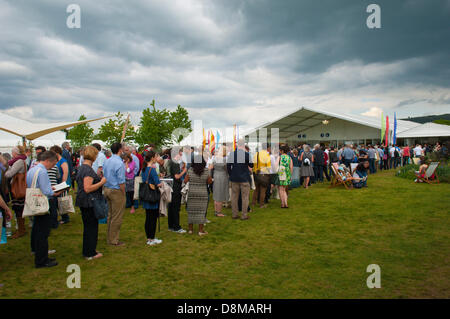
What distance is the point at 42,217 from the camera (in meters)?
4.45

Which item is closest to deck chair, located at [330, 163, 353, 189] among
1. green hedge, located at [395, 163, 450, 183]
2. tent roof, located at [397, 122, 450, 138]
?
green hedge, located at [395, 163, 450, 183]

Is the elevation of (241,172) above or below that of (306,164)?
below

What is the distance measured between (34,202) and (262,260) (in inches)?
141

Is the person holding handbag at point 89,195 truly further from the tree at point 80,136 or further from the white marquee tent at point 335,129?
the tree at point 80,136

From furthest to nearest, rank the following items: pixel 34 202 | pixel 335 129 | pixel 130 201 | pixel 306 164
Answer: pixel 335 129 < pixel 306 164 < pixel 130 201 < pixel 34 202

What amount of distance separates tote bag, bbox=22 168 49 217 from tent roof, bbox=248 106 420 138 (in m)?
26.6

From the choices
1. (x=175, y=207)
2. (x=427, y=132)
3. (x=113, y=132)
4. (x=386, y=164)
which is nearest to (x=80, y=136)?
(x=113, y=132)

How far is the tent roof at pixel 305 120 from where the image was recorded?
93.3 feet

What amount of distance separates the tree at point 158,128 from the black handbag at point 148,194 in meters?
31.1

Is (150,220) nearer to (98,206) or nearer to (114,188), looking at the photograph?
(114,188)

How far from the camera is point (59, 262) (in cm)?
475

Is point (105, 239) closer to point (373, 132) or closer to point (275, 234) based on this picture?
point (275, 234)
